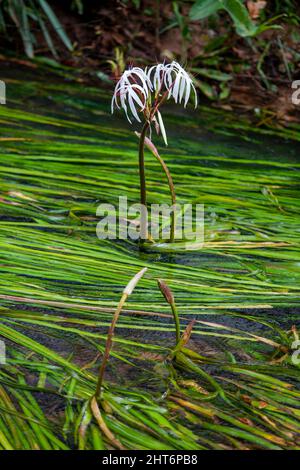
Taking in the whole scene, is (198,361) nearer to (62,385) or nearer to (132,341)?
(132,341)

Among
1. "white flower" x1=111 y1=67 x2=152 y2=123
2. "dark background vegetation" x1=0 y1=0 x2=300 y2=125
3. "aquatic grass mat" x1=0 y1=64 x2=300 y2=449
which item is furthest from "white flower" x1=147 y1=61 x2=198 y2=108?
"dark background vegetation" x1=0 y1=0 x2=300 y2=125

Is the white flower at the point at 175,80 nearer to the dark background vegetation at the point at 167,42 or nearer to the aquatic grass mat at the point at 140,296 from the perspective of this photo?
the aquatic grass mat at the point at 140,296

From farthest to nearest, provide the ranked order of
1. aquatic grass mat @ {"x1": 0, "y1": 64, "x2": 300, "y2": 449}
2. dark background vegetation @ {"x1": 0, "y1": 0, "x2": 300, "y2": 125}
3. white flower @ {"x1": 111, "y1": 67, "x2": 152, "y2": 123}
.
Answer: dark background vegetation @ {"x1": 0, "y1": 0, "x2": 300, "y2": 125} < white flower @ {"x1": 111, "y1": 67, "x2": 152, "y2": 123} < aquatic grass mat @ {"x1": 0, "y1": 64, "x2": 300, "y2": 449}

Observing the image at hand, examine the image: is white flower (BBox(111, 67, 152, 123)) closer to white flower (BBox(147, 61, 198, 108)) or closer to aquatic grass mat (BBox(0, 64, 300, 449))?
white flower (BBox(147, 61, 198, 108))

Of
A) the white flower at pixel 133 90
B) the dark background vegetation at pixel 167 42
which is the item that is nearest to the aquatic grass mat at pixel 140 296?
the white flower at pixel 133 90

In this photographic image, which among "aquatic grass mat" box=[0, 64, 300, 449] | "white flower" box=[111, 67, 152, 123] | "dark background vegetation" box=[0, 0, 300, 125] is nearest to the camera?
"aquatic grass mat" box=[0, 64, 300, 449]

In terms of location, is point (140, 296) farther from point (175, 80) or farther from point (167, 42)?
point (167, 42)

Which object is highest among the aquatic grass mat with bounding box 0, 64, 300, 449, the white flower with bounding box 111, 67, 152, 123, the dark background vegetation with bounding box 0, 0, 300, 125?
the dark background vegetation with bounding box 0, 0, 300, 125
